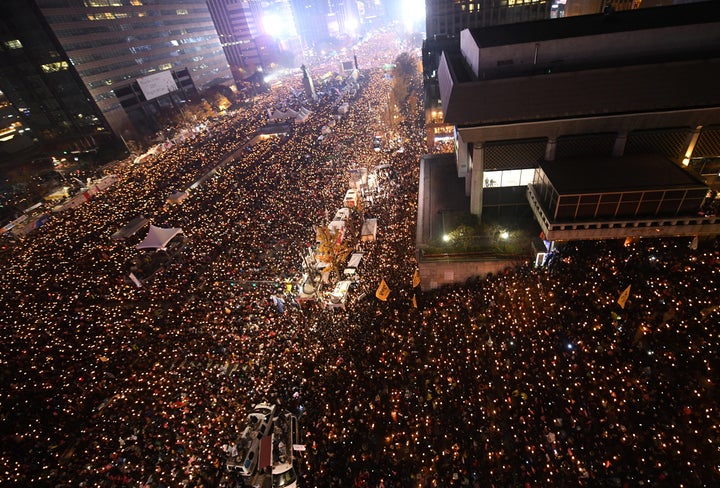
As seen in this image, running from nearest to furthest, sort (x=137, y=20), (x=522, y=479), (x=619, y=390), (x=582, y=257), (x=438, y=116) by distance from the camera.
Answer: (x=522, y=479) < (x=619, y=390) < (x=582, y=257) < (x=438, y=116) < (x=137, y=20)

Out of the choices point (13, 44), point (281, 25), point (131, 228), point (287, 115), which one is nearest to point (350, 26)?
point (281, 25)

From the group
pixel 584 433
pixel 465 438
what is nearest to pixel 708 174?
pixel 584 433

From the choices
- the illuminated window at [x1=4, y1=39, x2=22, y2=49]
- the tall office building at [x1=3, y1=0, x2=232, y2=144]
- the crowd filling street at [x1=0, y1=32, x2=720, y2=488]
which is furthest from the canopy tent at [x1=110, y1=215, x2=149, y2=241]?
Answer: the illuminated window at [x1=4, y1=39, x2=22, y2=49]

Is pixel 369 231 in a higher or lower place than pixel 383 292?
lower

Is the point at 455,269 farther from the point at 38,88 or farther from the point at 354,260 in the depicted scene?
the point at 38,88

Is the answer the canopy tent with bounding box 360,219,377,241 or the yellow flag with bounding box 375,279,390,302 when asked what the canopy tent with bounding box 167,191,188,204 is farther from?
the yellow flag with bounding box 375,279,390,302

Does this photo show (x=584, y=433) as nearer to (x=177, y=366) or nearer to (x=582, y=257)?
(x=582, y=257)

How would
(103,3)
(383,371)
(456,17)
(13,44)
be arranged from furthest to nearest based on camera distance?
(456,17) → (103,3) → (13,44) → (383,371)
